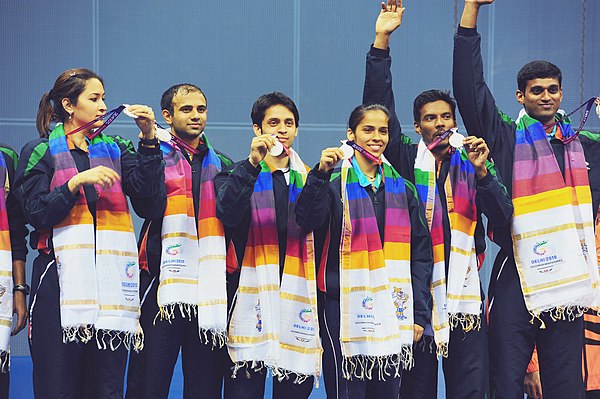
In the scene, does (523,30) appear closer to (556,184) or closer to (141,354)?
(556,184)

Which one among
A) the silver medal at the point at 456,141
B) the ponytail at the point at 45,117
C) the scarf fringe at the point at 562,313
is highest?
the ponytail at the point at 45,117

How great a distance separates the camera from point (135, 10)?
540cm

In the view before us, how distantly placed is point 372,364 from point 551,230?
86cm

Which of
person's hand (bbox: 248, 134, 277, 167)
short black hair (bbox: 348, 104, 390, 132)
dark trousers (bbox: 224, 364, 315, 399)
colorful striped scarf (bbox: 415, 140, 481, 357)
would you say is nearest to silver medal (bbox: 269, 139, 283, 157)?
person's hand (bbox: 248, 134, 277, 167)

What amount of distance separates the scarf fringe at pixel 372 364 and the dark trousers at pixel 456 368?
13 centimetres

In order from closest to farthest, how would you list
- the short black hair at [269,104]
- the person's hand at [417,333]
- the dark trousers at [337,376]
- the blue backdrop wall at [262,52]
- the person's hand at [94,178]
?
1. the person's hand at [94,178]
2. the dark trousers at [337,376]
3. the person's hand at [417,333]
4. the short black hair at [269,104]
5. the blue backdrop wall at [262,52]

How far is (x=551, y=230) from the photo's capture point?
3469mm

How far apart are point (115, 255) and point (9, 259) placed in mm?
380

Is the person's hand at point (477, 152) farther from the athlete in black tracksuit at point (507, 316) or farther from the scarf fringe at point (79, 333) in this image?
the scarf fringe at point (79, 333)

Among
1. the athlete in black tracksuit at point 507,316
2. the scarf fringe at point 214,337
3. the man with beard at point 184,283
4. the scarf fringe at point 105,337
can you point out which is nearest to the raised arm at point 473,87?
the athlete in black tracksuit at point 507,316

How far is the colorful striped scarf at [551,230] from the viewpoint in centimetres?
343

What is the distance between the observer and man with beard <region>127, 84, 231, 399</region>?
3.36 m

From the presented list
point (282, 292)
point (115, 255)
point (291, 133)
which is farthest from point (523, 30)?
point (115, 255)

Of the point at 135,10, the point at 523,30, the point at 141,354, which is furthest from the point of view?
the point at 523,30
